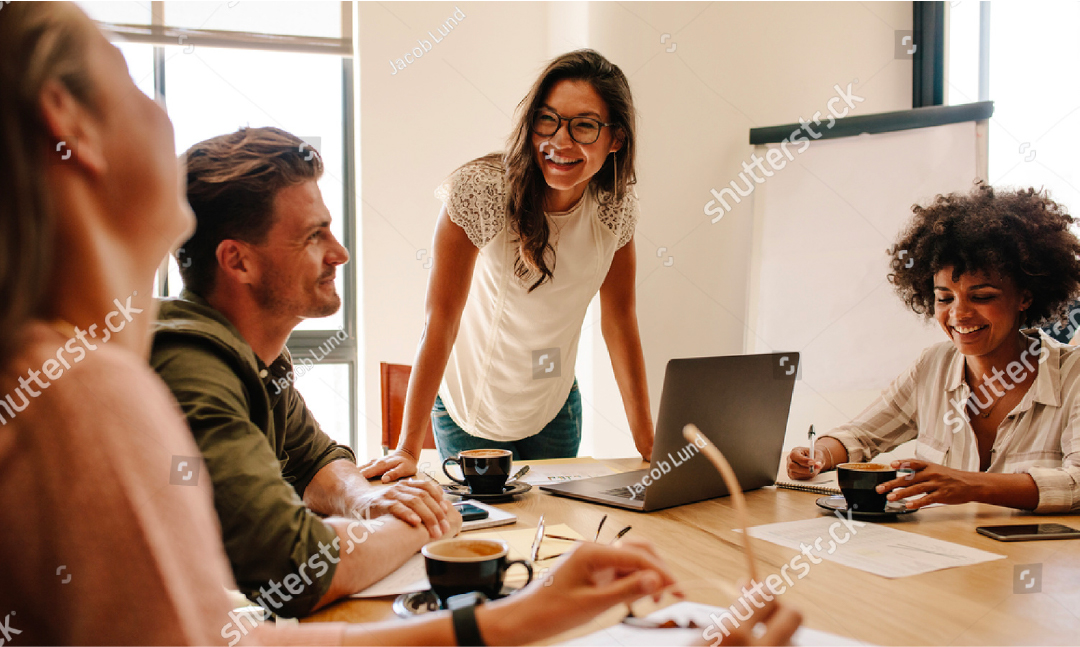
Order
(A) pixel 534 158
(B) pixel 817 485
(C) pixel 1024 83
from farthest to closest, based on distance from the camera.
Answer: (C) pixel 1024 83
(A) pixel 534 158
(B) pixel 817 485

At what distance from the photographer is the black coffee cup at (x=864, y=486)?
1313 mm

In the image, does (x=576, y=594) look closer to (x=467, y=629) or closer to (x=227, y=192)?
(x=467, y=629)

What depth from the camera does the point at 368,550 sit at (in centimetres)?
99

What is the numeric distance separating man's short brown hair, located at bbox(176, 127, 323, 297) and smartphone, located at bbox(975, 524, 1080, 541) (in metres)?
1.22

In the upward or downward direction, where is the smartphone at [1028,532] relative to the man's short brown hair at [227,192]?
downward

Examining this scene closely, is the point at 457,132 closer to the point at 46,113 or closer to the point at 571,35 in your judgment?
the point at 571,35

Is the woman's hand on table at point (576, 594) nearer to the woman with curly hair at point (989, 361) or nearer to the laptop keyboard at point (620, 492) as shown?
the laptop keyboard at point (620, 492)

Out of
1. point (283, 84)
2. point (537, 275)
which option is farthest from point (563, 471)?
point (283, 84)

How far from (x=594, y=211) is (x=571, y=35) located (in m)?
1.77

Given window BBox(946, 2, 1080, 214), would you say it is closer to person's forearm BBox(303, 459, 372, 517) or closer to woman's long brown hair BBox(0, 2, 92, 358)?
person's forearm BBox(303, 459, 372, 517)

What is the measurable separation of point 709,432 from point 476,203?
86cm

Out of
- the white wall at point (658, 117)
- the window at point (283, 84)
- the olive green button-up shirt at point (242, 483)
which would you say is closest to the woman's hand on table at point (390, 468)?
the olive green button-up shirt at point (242, 483)

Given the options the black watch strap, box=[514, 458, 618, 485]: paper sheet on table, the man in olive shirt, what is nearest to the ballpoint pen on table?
the man in olive shirt

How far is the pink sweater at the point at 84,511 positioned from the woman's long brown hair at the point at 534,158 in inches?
59.6
